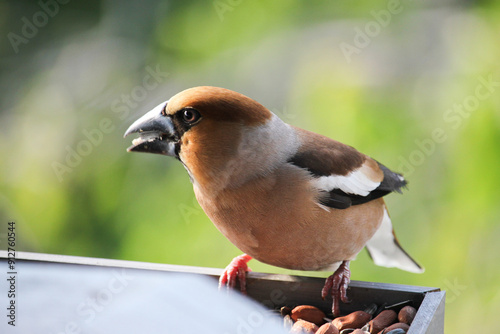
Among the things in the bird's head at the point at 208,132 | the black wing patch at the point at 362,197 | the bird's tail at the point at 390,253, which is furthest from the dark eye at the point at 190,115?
the bird's tail at the point at 390,253

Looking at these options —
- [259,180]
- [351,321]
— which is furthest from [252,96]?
[351,321]

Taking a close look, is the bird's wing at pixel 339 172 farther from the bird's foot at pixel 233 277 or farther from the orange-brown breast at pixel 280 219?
the bird's foot at pixel 233 277

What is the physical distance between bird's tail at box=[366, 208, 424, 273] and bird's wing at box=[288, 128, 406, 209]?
38 cm

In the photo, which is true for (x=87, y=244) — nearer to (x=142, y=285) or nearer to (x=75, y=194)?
(x=75, y=194)

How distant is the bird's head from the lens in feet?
4.50

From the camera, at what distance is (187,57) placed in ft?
9.15

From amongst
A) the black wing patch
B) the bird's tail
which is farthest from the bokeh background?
the black wing patch

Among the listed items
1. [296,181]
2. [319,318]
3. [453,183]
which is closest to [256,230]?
[296,181]

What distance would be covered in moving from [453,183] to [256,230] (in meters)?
1.27

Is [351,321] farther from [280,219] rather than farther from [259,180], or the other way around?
[259,180]

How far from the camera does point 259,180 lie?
4.75 ft

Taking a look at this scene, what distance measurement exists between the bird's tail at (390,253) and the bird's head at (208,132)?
2.76 feet

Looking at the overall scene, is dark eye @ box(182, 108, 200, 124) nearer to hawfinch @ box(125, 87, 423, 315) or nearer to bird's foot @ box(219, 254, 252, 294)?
hawfinch @ box(125, 87, 423, 315)

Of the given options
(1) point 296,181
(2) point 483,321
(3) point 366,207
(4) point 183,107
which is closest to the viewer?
(4) point 183,107
